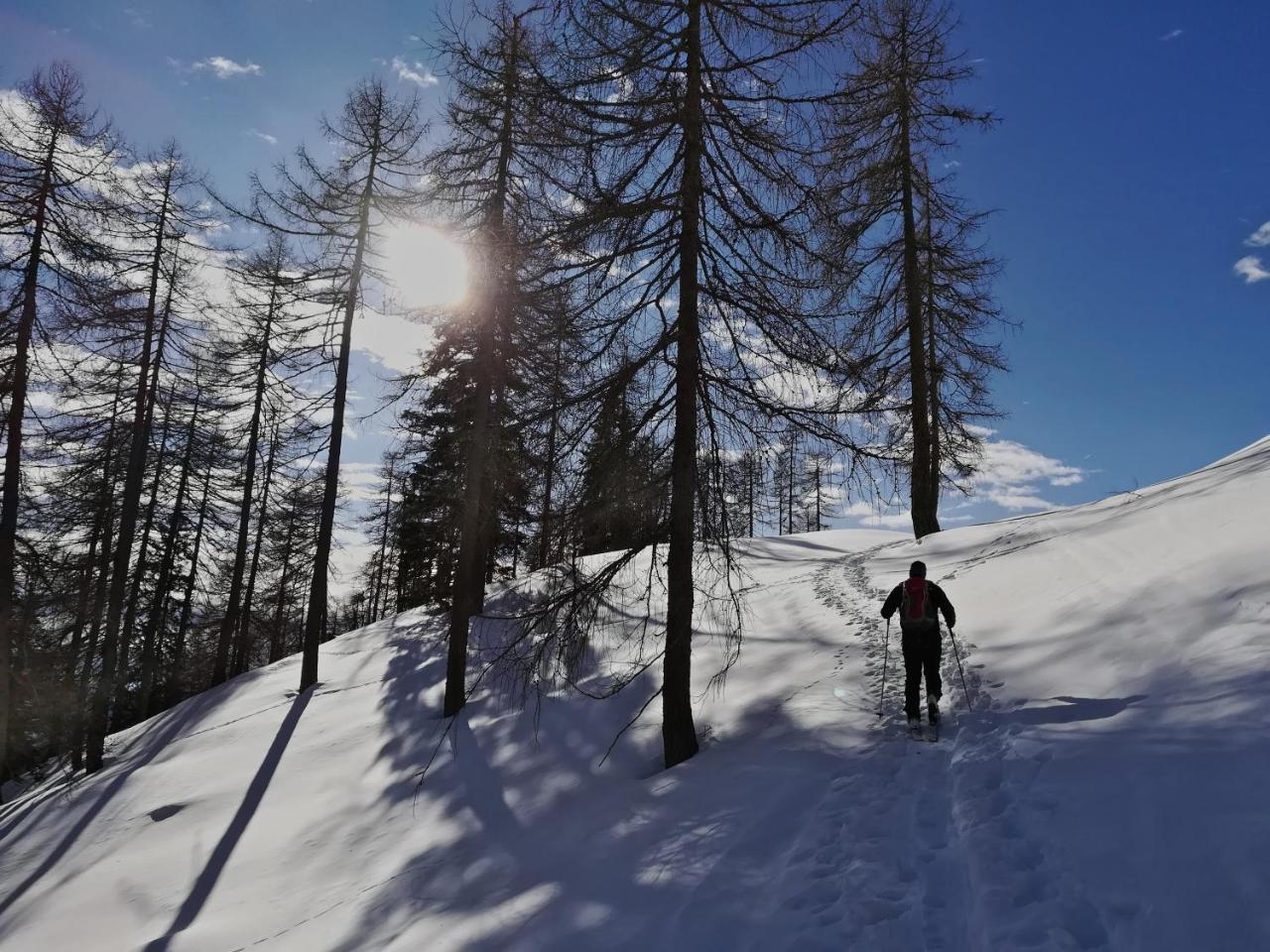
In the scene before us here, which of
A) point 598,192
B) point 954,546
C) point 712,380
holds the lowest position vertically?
point 954,546

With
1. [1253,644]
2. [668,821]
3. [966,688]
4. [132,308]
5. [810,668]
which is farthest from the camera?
[132,308]

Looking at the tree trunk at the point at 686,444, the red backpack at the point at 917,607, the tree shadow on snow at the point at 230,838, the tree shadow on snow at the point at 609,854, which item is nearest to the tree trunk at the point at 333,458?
the tree shadow on snow at the point at 230,838

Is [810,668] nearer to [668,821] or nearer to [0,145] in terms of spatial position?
[668,821]

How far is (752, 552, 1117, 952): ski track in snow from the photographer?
3383mm

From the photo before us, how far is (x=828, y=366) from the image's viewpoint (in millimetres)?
6828

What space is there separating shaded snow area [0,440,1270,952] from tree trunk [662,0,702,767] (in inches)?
25.4

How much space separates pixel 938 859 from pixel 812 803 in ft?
3.73

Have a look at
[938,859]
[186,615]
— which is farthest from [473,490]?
[186,615]

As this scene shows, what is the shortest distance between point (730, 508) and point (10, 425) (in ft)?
41.2

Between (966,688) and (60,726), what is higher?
(966,688)

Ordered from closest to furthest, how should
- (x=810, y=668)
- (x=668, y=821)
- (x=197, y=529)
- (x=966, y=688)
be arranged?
(x=668, y=821) → (x=966, y=688) → (x=810, y=668) → (x=197, y=529)

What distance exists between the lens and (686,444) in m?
6.73

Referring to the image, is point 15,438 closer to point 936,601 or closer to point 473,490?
point 473,490

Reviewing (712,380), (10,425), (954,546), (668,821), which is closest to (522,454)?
(712,380)
